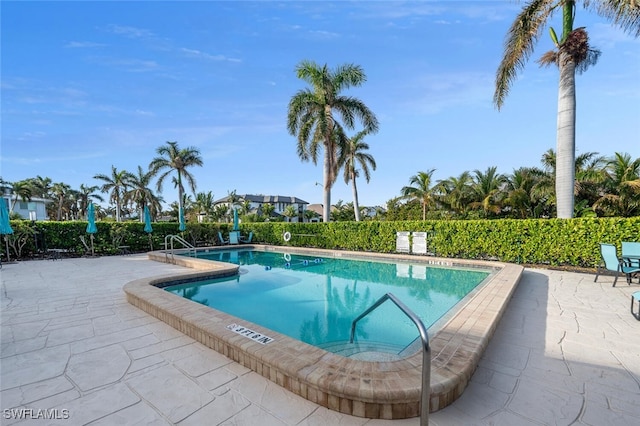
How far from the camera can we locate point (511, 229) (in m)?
10.4

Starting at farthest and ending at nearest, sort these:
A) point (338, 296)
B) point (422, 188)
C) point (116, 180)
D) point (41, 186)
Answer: point (41, 186)
point (116, 180)
point (422, 188)
point (338, 296)

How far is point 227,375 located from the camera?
2943 mm

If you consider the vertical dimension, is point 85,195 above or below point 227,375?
above

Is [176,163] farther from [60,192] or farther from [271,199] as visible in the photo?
[271,199]

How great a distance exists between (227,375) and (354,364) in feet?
4.61

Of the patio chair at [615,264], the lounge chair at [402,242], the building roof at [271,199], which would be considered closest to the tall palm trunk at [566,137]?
the patio chair at [615,264]

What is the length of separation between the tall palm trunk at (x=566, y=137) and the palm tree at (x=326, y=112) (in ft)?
30.8

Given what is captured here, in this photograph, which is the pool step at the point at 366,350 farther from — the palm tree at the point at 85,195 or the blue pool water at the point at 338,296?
the palm tree at the point at 85,195

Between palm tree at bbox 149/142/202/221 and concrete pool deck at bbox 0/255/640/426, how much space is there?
22882mm

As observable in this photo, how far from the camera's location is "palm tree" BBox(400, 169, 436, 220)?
977 inches

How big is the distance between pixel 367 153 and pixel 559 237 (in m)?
19.0

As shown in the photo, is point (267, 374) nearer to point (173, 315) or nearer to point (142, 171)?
point (173, 315)

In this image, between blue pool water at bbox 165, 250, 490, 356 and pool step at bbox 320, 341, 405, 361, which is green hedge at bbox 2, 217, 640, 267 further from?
pool step at bbox 320, 341, 405, 361

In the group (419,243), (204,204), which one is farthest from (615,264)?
(204,204)
